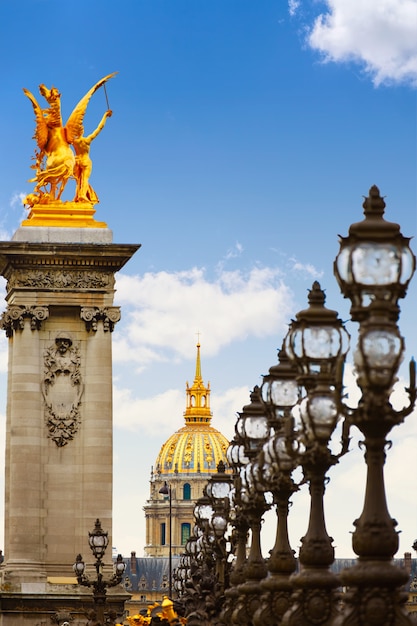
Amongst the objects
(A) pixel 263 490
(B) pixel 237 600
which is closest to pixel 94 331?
(B) pixel 237 600

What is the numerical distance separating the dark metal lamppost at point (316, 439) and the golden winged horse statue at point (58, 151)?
46.8 m

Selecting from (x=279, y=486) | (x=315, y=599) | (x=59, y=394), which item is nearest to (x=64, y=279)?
(x=59, y=394)

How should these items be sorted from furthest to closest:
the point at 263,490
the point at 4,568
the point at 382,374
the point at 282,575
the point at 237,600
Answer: the point at 4,568
the point at 237,600
the point at 263,490
the point at 282,575
the point at 382,374

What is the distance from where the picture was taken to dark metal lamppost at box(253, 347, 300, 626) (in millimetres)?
23516

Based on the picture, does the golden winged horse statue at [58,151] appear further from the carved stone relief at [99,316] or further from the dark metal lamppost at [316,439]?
the dark metal lamppost at [316,439]

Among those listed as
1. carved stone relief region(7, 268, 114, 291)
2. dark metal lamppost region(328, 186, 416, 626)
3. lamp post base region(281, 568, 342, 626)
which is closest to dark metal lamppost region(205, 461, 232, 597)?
lamp post base region(281, 568, 342, 626)

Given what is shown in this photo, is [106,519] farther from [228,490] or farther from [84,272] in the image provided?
[228,490]

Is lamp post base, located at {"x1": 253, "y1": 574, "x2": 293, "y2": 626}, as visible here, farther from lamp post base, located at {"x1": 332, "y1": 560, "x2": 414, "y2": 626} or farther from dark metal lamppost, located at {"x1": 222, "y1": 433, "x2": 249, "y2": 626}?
lamp post base, located at {"x1": 332, "y1": 560, "x2": 414, "y2": 626}

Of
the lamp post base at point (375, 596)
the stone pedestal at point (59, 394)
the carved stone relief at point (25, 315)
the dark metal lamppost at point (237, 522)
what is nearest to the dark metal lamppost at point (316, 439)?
the lamp post base at point (375, 596)

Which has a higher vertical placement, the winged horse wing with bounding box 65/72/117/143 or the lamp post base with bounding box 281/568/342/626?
the winged horse wing with bounding box 65/72/117/143

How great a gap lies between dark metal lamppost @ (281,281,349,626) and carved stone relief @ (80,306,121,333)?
43483 millimetres

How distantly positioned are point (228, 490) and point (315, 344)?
694 inches

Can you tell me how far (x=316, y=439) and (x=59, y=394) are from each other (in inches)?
1767

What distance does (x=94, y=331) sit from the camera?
2522 inches
